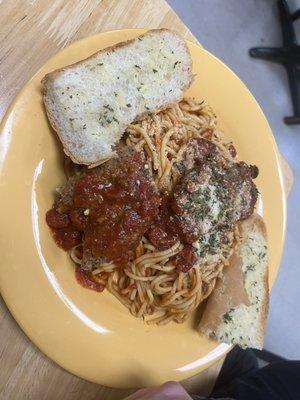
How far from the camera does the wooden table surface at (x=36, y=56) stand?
1.89 meters

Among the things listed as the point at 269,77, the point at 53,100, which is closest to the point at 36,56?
the point at 53,100

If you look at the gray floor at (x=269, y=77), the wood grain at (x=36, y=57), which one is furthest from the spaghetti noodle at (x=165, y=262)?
the gray floor at (x=269, y=77)

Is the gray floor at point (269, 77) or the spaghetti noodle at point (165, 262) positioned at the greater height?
the spaghetti noodle at point (165, 262)

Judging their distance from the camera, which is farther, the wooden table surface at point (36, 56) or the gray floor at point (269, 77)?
the gray floor at point (269, 77)

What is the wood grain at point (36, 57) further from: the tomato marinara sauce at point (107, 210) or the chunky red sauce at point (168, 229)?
the chunky red sauce at point (168, 229)

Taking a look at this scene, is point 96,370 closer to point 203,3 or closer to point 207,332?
point 207,332

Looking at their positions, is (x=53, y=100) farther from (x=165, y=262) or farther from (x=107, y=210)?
(x=165, y=262)

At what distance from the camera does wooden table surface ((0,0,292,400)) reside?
1.89m

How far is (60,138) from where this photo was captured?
1872 mm

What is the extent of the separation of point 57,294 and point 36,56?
0.93 metres

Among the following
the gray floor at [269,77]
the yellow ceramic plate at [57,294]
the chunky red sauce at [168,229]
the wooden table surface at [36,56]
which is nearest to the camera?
the yellow ceramic plate at [57,294]

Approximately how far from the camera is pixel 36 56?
79.5 inches

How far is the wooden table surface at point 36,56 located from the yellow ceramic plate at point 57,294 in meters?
0.13

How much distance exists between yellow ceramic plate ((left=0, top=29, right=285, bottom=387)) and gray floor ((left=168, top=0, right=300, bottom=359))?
6.42 ft
